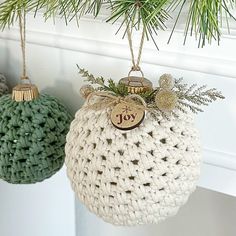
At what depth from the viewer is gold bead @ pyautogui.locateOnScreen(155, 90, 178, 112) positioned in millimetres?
520

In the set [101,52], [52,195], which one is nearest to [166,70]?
[101,52]

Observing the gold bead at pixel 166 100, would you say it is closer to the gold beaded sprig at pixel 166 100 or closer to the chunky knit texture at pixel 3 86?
the gold beaded sprig at pixel 166 100

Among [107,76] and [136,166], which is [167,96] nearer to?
[136,166]

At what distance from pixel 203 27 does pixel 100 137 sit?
181 mm

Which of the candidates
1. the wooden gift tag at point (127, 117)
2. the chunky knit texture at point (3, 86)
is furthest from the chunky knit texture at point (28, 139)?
the wooden gift tag at point (127, 117)

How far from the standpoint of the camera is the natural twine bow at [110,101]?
54cm

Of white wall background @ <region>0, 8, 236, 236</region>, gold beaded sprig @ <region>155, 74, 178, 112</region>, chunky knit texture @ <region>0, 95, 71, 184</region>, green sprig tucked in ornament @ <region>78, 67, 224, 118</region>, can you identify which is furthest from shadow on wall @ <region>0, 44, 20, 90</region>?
gold beaded sprig @ <region>155, 74, 178, 112</region>

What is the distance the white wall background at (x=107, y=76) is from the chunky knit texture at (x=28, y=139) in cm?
10

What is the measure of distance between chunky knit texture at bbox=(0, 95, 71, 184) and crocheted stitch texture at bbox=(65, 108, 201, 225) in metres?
0.15

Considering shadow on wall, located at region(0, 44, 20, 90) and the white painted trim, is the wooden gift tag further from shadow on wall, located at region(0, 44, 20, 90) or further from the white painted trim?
shadow on wall, located at region(0, 44, 20, 90)

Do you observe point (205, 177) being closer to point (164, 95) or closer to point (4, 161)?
point (164, 95)

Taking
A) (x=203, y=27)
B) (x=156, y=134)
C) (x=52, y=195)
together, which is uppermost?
(x=203, y=27)

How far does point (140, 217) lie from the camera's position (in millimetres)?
543

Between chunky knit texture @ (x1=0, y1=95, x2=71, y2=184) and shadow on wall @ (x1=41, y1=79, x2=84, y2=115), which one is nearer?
chunky knit texture @ (x1=0, y1=95, x2=71, y2=184)
